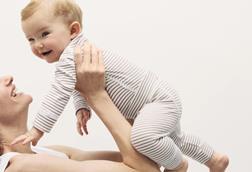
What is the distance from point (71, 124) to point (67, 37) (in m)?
1.10

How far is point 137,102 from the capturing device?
1.39 m

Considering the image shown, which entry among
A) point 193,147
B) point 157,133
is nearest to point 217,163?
point 193,147

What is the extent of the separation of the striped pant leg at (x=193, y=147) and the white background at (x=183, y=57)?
932 millimetres

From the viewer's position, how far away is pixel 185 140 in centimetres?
150

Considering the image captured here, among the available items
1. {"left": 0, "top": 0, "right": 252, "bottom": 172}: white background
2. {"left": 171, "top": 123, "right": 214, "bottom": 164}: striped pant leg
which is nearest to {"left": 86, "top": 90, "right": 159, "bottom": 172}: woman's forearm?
{"left": 171, "top": 123, "right": 214, "bottom": 164}: striped pant leg

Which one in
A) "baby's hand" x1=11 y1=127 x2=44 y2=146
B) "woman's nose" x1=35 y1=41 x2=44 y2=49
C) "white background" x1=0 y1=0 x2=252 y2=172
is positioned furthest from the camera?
"white background" x1=0 y1=0 x2=252 y2=172

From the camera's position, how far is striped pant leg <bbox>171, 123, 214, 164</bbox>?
150cm

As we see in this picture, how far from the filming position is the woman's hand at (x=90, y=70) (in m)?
1.36

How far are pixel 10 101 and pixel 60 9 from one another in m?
0.29

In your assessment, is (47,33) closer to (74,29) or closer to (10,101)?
(74,29)

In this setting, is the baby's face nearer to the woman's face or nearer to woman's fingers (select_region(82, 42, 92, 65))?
woman's fingers (select_region(82, 42, 92, 65))

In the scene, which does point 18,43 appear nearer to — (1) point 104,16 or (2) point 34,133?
(1) point 104,16

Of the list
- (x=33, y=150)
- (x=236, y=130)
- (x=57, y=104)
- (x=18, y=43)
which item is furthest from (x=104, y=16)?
(x=57, y=104)

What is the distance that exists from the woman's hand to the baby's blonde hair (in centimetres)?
8
